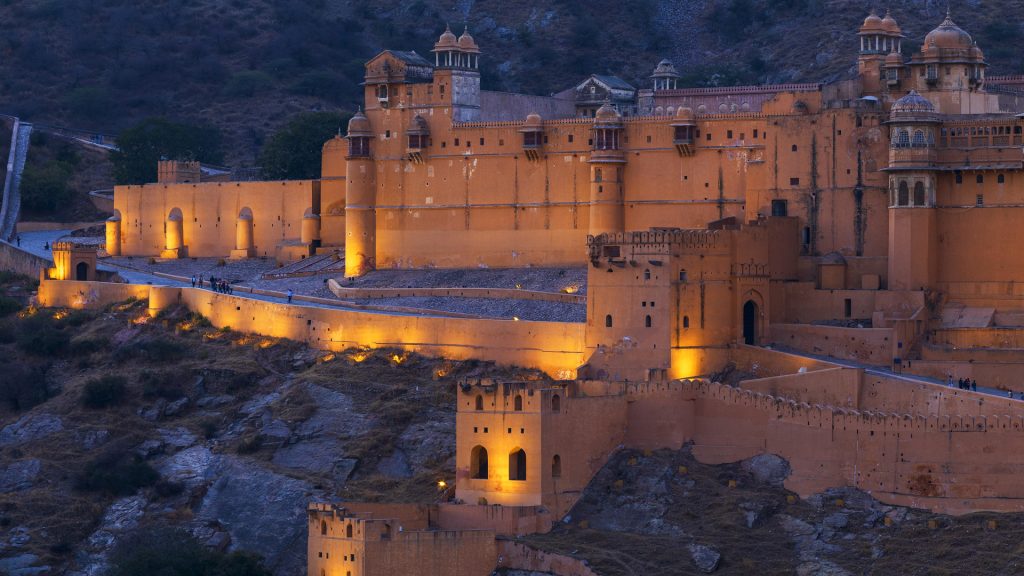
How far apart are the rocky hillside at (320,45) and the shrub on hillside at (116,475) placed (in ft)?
139

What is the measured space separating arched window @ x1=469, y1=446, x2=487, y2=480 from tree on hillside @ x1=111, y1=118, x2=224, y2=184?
120 ft

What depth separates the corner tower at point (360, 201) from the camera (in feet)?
255

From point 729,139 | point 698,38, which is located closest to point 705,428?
point 729,139

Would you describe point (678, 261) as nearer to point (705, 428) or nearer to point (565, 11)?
point (705, 428)

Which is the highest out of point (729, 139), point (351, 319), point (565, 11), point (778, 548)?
point (565, 11)

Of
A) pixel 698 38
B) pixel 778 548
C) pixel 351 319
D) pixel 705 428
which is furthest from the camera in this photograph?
pixel 698 38

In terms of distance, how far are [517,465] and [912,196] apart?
13.5 meters

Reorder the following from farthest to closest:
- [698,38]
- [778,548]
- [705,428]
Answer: [698,38] → [705,428] → [778,548]

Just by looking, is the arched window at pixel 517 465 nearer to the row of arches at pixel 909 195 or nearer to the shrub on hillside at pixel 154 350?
the row of arches at pixel 909 195

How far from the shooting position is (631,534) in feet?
191

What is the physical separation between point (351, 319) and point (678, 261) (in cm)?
1107

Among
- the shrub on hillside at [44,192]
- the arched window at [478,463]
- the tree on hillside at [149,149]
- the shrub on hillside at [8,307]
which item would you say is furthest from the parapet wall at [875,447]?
the shrub on hillside at [44,192]

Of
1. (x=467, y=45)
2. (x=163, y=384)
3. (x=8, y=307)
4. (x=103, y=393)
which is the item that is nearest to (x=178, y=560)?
(x=103, y=393)

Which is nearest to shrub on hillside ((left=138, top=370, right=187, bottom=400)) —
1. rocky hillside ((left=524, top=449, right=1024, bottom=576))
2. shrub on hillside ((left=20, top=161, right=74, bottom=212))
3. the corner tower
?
the corner tower
